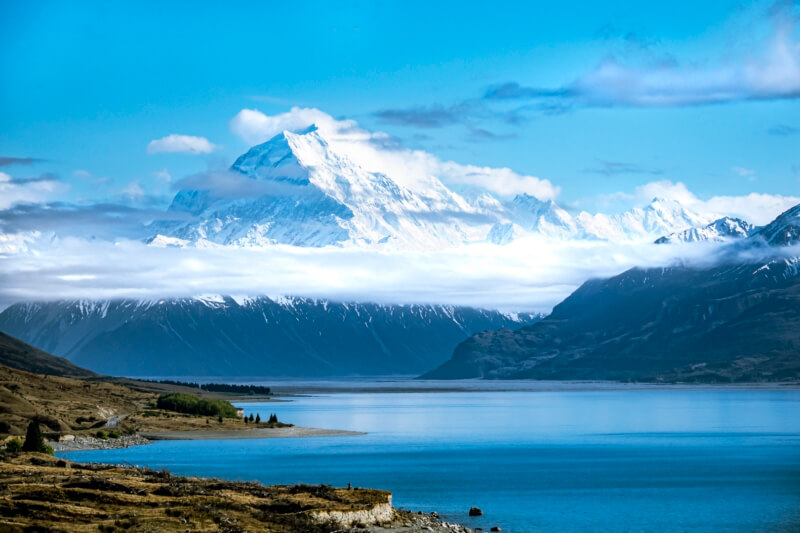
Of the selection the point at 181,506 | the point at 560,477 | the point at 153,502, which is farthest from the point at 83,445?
the point at 181,506

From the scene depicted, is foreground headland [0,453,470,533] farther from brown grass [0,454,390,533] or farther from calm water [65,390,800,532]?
calm water [65,390,800,532]

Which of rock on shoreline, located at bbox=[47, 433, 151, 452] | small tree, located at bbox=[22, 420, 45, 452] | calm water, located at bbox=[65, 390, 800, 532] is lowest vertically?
calm water, located at bbox=[65, 390, 800, 532]

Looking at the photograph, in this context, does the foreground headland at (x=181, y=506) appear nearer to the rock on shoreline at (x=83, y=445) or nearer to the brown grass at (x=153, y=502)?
the brown grass at (x=153, y=502)

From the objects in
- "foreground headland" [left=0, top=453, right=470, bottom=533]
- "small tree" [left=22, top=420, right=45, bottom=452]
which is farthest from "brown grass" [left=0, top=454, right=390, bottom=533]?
"small tree" [left=22, top=420, right=45, bottom=452]

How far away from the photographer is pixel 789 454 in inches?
7077

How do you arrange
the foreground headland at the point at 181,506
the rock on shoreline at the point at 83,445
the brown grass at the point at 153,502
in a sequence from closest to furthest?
the brown grass at the point at 153,502
the foreground headland at the point at 181,506
the rock on shoreline at the point at 83,445

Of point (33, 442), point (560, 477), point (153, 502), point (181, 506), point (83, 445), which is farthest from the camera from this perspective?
point (83, 445)

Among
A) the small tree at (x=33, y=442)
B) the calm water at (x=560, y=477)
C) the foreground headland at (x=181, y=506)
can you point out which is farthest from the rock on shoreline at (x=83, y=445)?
the foreground headland at (x=181, y=506)

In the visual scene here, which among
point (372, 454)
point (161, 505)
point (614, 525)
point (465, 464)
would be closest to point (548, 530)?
point (614, 525)

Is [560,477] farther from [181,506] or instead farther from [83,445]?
[83,445]

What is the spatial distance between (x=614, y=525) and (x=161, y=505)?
40.7m

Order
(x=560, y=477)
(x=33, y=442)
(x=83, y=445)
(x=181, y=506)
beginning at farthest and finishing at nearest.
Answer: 1. (x=83, y=445)
2. (x=560, y=477)
3. (x=33, y=442)
4. (x=181, y=506)

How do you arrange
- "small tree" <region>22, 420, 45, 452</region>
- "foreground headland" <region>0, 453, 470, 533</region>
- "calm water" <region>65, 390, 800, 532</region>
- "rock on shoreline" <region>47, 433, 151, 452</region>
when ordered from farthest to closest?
"rock on shoreline" <region>47, 433, 151, 452</region>
"small tree" <region>22, 420, 45, 452</region>
"calm water" <region>65, 390, 800, 532</region>
"foreground headland" <region>0, 453, 470, 533</region>

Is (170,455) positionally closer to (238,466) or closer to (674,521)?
(238,466)
